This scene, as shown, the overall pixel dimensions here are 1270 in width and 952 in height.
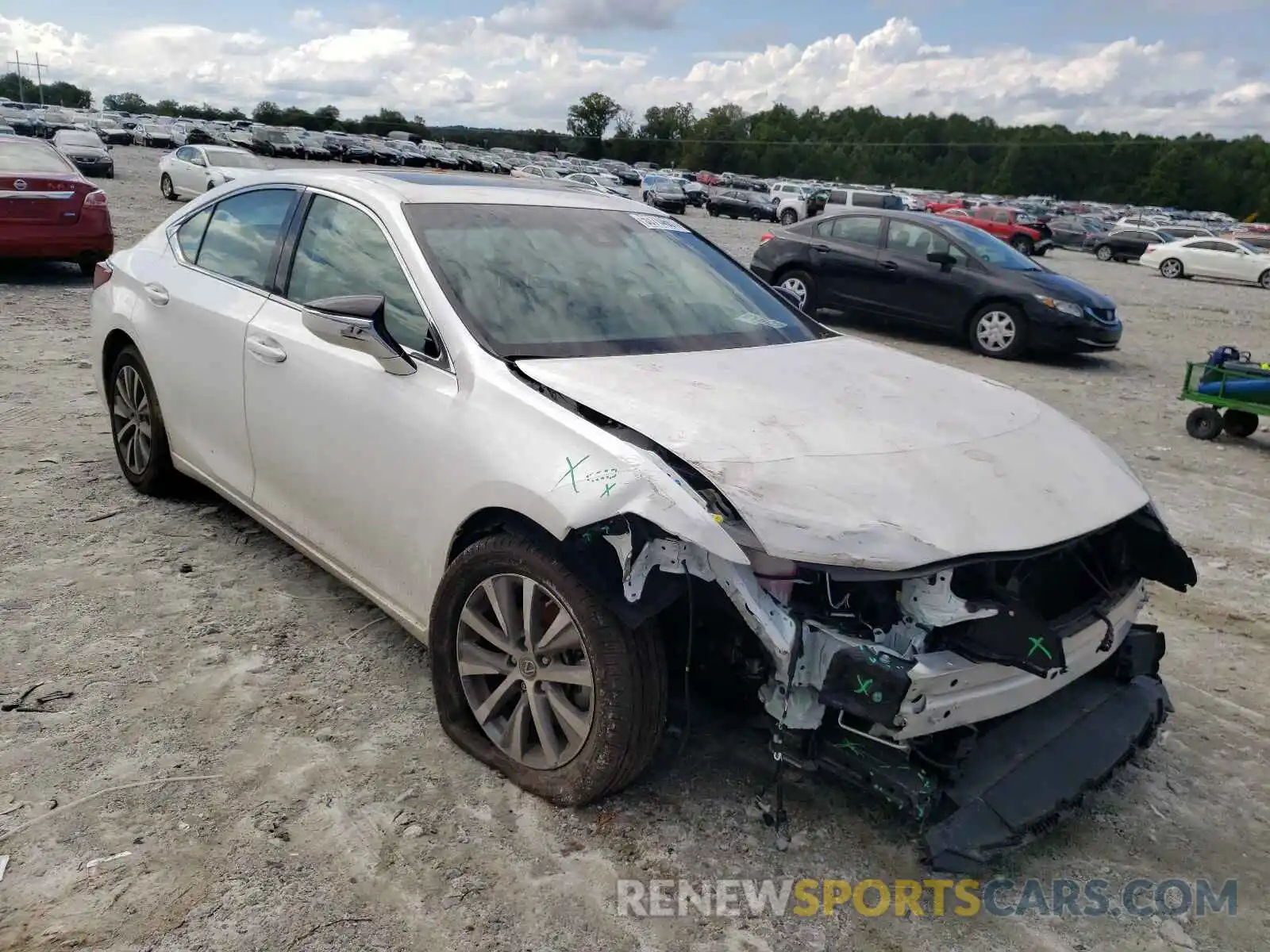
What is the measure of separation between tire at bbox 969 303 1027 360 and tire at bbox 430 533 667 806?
9.71 meters

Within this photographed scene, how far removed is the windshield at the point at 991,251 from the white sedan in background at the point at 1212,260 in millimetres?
17712

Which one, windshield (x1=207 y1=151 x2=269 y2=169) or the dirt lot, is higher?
windshield (x1=207 y1=151 x2=269 y2=169)

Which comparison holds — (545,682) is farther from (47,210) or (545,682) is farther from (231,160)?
(231,160)

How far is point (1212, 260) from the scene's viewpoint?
86.3 ft

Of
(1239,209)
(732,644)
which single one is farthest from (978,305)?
Answer: (1239,209)

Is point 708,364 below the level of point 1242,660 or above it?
above

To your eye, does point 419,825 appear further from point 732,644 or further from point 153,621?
point 153,621

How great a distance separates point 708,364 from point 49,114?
71724 millimetres

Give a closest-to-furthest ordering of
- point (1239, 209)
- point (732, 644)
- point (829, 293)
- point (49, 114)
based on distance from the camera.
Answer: point (732, 644) < point (829, 293) < point (49, 114) < point (1239, 209)

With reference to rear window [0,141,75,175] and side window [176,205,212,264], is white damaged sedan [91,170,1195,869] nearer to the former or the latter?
side window [176,205,212,264]

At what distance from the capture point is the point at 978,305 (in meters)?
11.4

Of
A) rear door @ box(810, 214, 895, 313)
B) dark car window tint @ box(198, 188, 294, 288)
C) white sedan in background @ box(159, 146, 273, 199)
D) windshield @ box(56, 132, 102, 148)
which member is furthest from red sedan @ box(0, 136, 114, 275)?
windshield @ box(56, 132, 102, 148)

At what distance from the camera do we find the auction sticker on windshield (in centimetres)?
412

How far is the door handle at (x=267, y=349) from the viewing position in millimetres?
3570
